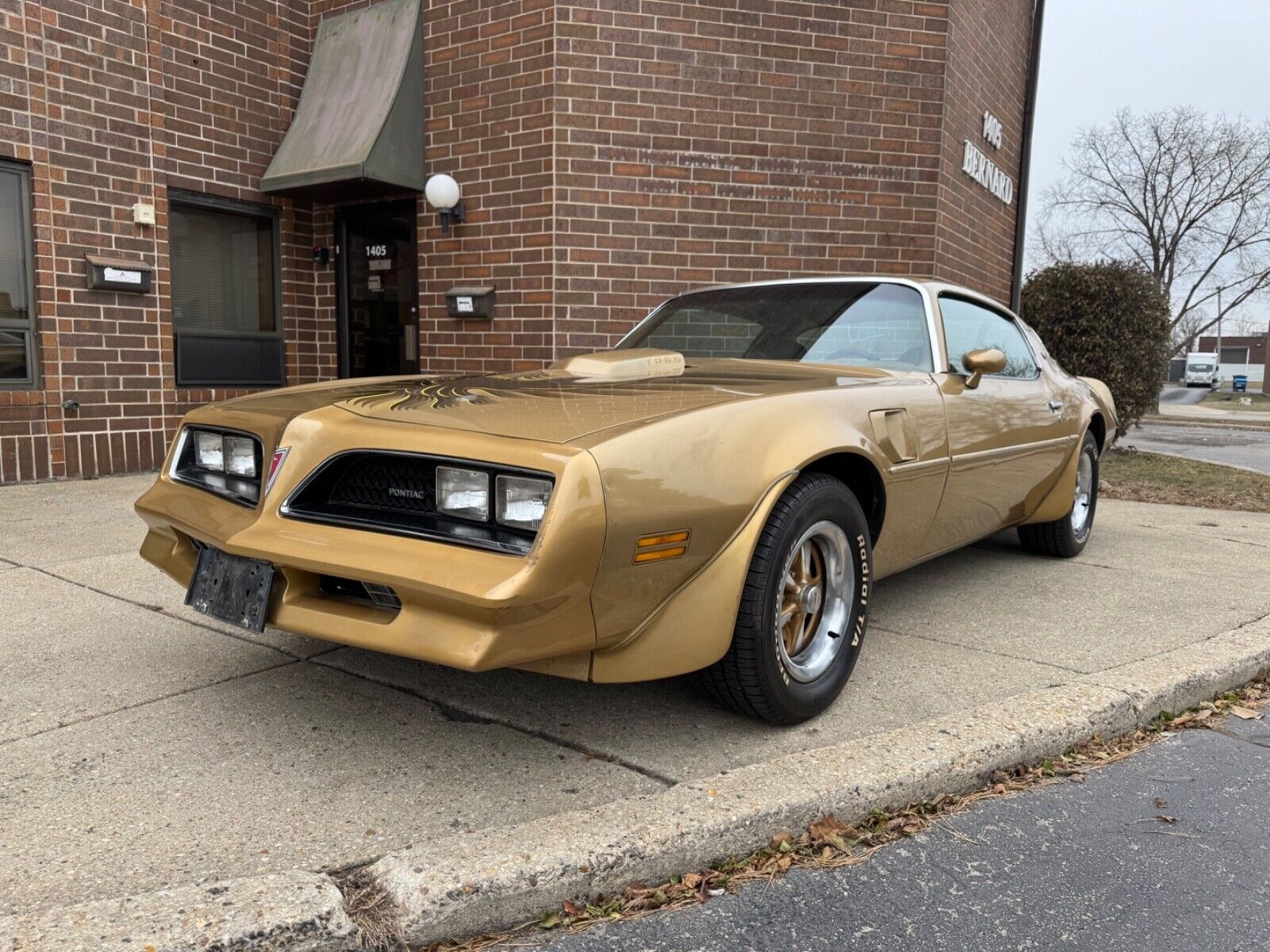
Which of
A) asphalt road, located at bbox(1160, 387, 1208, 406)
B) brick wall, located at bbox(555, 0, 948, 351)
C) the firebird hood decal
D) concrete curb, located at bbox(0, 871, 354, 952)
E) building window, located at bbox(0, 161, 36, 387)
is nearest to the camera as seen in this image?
concrete curb, located at bbox(0, 871, 354, 952)

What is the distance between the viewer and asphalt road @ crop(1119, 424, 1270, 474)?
1235 centimetres

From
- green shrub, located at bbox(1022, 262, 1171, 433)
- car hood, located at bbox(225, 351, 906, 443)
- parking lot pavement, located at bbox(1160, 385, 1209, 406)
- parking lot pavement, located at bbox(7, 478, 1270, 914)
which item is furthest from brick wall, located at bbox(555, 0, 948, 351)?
parking lot pavement, located at bbox(1160, 385, 1209, 406)

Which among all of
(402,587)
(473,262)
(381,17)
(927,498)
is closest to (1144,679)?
(927,498)

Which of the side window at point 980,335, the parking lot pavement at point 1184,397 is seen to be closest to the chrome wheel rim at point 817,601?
the side window at point 980,335

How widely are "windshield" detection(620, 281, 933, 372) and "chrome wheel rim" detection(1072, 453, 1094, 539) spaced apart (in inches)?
76.8

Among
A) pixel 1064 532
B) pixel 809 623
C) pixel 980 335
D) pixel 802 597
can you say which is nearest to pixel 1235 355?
pixel 1064 532

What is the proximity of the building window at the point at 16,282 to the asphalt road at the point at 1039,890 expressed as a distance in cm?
687

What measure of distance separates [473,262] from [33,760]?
614 centimetres

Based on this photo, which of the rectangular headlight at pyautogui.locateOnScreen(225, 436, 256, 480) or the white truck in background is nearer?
the rectangular headlight at pyautogui.locateOnScreen(225, 436, 256, 480)

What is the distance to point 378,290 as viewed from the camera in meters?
8.91

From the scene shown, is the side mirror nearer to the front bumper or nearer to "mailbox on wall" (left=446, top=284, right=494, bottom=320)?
the front bumper

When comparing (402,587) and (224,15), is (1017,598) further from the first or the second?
(224,15)

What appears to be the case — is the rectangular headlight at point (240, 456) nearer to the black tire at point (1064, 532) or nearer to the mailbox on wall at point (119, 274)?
the black tire at point (1064, 532)

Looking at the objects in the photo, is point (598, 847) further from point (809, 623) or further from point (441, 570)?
point (809, 623)
